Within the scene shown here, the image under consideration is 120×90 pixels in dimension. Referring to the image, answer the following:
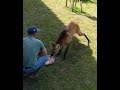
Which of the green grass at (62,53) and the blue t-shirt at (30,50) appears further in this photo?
the green grass at (62,53)

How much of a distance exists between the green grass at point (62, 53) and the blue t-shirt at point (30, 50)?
0.47m

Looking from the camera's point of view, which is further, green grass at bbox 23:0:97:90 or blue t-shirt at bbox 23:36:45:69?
green grass at bbox 23:0:97:90

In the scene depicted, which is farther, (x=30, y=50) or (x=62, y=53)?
(x=62, y=53)

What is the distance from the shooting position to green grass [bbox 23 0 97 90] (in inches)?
222

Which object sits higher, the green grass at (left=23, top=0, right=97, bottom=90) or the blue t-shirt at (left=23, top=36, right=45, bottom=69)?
the blue t-shirt at (left=23, top=36, right=45, bottom=69)

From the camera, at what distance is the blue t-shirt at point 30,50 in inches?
199

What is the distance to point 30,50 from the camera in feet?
16.7

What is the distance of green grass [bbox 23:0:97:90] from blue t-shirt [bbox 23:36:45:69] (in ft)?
1.55

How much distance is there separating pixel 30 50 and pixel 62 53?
1.73m
